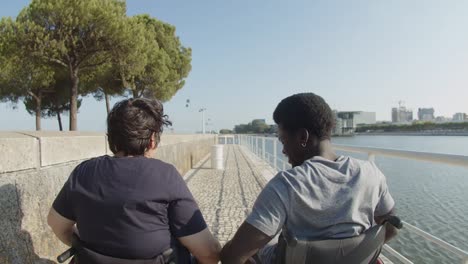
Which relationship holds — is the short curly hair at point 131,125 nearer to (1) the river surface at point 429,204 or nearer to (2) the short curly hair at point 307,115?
(2) the short curly hair at point 307,115

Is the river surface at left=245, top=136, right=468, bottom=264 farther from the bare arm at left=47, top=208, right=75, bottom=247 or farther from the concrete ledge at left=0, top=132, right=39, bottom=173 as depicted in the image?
the concrete ledge at left=0, top=132, right=39, bottom=173

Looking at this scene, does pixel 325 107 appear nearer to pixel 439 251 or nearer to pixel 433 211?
pixel 439 251

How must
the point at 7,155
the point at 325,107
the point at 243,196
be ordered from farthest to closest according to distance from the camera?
the point at 243,196 → the point at 7,155 → the point at 325,107

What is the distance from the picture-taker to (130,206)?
1.55 m

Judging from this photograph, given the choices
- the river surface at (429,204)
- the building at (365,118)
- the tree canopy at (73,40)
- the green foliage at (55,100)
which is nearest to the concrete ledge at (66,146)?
the river surface at (429,204)

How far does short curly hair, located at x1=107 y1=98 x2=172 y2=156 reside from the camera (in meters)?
1.76

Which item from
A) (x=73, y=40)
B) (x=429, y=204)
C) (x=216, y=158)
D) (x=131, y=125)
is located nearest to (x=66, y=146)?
(x=131, y=125)

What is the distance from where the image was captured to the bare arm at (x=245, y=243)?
4.78 feet

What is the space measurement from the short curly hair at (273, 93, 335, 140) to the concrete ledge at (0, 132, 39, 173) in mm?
1489

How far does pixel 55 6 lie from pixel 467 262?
18.5m

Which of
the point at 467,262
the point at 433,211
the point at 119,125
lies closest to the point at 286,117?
the point at 119,125

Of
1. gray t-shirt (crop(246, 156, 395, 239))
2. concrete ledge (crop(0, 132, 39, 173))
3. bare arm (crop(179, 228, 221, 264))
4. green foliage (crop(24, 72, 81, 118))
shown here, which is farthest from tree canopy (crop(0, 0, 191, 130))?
gray t-shirt (crop(246, 156, 395, 239))

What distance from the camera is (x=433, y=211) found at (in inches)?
317

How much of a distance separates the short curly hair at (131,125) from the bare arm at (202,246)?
476 millimetres
